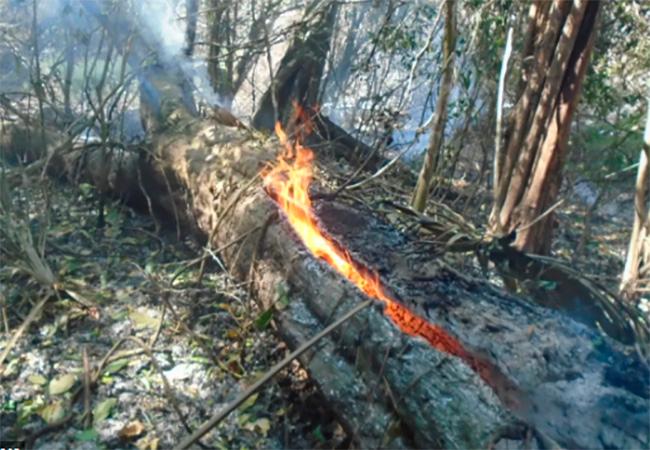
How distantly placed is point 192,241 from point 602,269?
11.7 ft

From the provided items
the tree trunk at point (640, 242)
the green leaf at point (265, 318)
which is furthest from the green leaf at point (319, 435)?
the tree trunk at point (640, 242)

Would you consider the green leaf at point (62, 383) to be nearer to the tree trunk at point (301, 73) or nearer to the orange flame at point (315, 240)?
the orange flame at point (315, 240)

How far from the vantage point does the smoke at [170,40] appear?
6387mm

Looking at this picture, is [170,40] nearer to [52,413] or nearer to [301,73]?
[301,73]

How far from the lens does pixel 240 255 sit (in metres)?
3.41

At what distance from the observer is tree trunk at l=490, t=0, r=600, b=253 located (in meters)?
3.63

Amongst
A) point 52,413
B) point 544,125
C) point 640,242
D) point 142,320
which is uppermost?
point 544,125

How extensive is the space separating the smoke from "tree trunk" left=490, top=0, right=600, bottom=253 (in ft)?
11.6

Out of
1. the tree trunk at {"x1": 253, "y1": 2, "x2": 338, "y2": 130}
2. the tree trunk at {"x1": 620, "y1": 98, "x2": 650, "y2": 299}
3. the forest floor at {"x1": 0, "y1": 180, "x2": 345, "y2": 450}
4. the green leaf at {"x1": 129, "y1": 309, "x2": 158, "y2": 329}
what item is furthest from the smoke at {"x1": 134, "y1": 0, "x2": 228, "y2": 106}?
the tree trunk at {"x1": 620, "y1": 98, "x2": 650, "y2": 299}

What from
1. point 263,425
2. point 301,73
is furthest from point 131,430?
point 301,73

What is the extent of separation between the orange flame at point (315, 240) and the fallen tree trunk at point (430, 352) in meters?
0.03

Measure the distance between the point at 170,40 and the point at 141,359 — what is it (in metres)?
4.95

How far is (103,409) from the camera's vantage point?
2.66 meters

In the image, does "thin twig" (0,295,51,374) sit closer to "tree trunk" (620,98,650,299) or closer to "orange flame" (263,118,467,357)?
"orange flame" (263,118,467,357)
